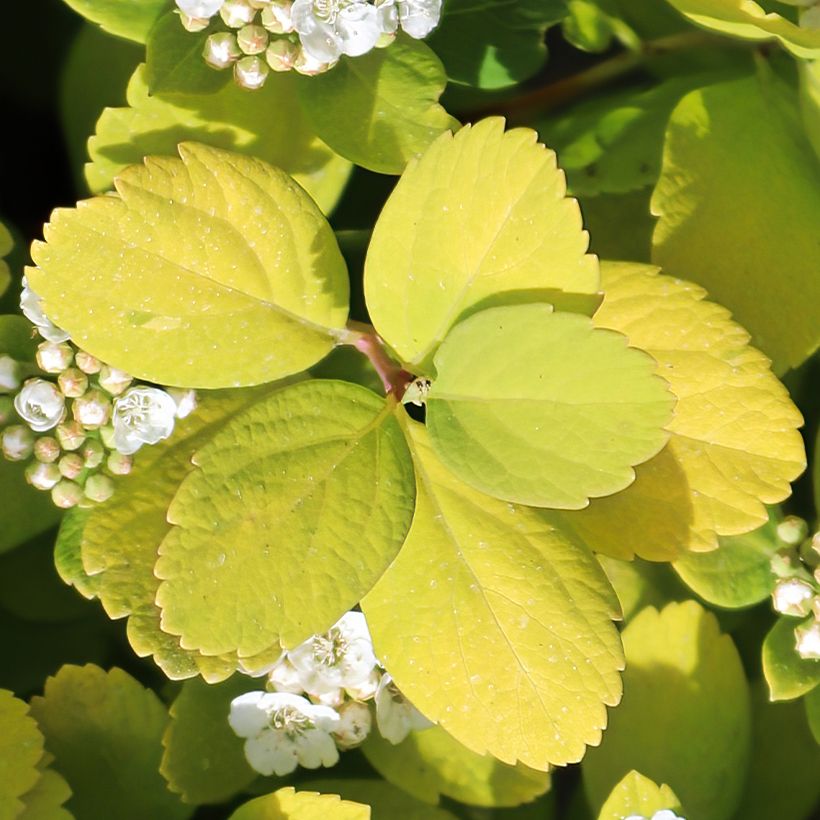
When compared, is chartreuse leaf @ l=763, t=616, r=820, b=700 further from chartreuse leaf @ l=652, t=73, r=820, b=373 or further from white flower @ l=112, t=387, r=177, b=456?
white flower @ l=112, t=387, r=177, b=456

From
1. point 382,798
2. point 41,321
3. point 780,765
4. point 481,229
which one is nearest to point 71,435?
point 41,321

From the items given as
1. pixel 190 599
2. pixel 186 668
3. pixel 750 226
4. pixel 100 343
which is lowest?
pixel 186 668

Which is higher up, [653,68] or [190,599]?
[653,68]

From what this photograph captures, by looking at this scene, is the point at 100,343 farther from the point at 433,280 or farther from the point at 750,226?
the point at 750,226

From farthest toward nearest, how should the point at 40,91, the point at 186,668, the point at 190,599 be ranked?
the point at 40,91
the point at 186,668
the point at 190,599

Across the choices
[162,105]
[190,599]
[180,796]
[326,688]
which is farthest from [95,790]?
[162,105]

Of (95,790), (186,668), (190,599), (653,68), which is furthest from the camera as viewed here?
(653,68)

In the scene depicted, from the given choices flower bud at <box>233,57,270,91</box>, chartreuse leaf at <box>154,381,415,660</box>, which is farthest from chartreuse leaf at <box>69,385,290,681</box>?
flower bud at <box>233,57,270,91</box>
